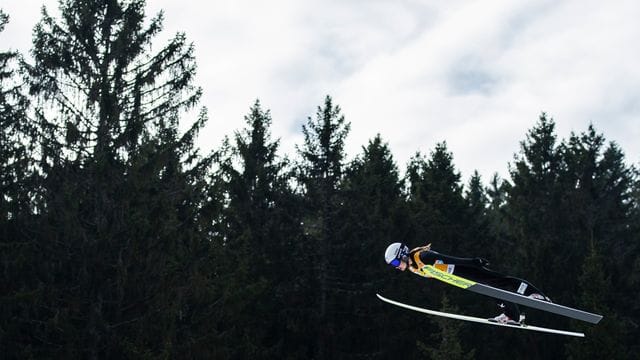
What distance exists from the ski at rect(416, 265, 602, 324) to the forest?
6.05 metres

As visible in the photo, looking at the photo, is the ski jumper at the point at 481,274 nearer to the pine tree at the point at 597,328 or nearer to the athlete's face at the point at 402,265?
the athlete's face at the point at 402,265

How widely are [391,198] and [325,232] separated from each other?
583 cm

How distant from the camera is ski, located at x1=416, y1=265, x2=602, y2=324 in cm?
1073

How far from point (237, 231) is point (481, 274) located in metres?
13.5

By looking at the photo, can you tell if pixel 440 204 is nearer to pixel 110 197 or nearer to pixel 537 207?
pixel 537 207

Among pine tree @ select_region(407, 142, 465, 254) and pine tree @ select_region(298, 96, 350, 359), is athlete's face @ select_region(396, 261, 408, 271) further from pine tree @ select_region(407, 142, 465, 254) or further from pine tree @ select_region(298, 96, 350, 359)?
pine tree @ select_region(407, 142, 465, 254)

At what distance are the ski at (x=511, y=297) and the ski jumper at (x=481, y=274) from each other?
0.09 metres

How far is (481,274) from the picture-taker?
11.2 meters

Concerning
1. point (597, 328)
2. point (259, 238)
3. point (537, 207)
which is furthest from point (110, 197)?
point (537, 207)

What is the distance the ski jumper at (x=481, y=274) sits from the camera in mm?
10945

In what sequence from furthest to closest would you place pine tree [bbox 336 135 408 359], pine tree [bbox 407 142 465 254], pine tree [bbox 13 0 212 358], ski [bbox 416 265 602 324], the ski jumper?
pine tree [bbox 407 142 465 254] → pine tree [bbox 336 135 408 359] → pine tree [bbox 13 0 212 358] → the ski jumper → ski [bbox 416 265 602 324]

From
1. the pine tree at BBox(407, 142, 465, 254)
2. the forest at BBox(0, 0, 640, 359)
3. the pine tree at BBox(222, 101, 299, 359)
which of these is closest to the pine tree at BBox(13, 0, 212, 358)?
the forest at BBox(0, 0, 640, 359)

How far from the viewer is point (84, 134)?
1538cm

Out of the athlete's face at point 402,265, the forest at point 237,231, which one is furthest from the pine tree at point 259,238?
the athlete's face at point 402,265
